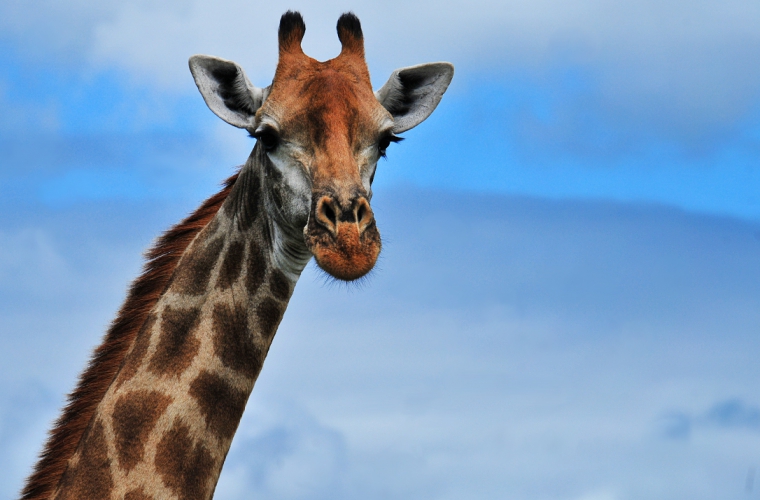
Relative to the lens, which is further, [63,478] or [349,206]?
[63,478]

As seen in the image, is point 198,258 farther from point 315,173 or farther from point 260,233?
point 315,173

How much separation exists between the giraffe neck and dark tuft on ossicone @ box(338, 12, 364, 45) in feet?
6.41

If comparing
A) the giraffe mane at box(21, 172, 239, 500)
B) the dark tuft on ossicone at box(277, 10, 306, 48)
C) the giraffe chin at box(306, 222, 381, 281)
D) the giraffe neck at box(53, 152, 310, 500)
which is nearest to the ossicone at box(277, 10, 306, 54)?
the dark tuft on ossicone at box(277, 10, 306, 48)

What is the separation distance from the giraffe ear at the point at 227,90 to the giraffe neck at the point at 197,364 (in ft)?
1.93

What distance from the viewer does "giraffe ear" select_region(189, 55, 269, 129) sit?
10188 mm

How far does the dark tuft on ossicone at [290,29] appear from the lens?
10.7 meters

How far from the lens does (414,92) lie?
11.2 metres

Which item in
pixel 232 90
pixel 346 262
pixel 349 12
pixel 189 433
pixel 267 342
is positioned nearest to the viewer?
pixel 346 262

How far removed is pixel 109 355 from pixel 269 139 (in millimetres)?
2888

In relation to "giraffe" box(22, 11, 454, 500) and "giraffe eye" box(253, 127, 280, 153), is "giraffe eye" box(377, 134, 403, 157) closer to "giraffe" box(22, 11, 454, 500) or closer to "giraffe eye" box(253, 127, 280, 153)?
"giraffe" box(22, 11, 454, 500)

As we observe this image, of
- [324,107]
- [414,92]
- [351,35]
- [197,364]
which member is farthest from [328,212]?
[351,35]

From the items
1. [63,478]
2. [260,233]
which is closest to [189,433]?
[63,478]

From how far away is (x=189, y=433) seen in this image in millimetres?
9227

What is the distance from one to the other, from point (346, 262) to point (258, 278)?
1603mm
